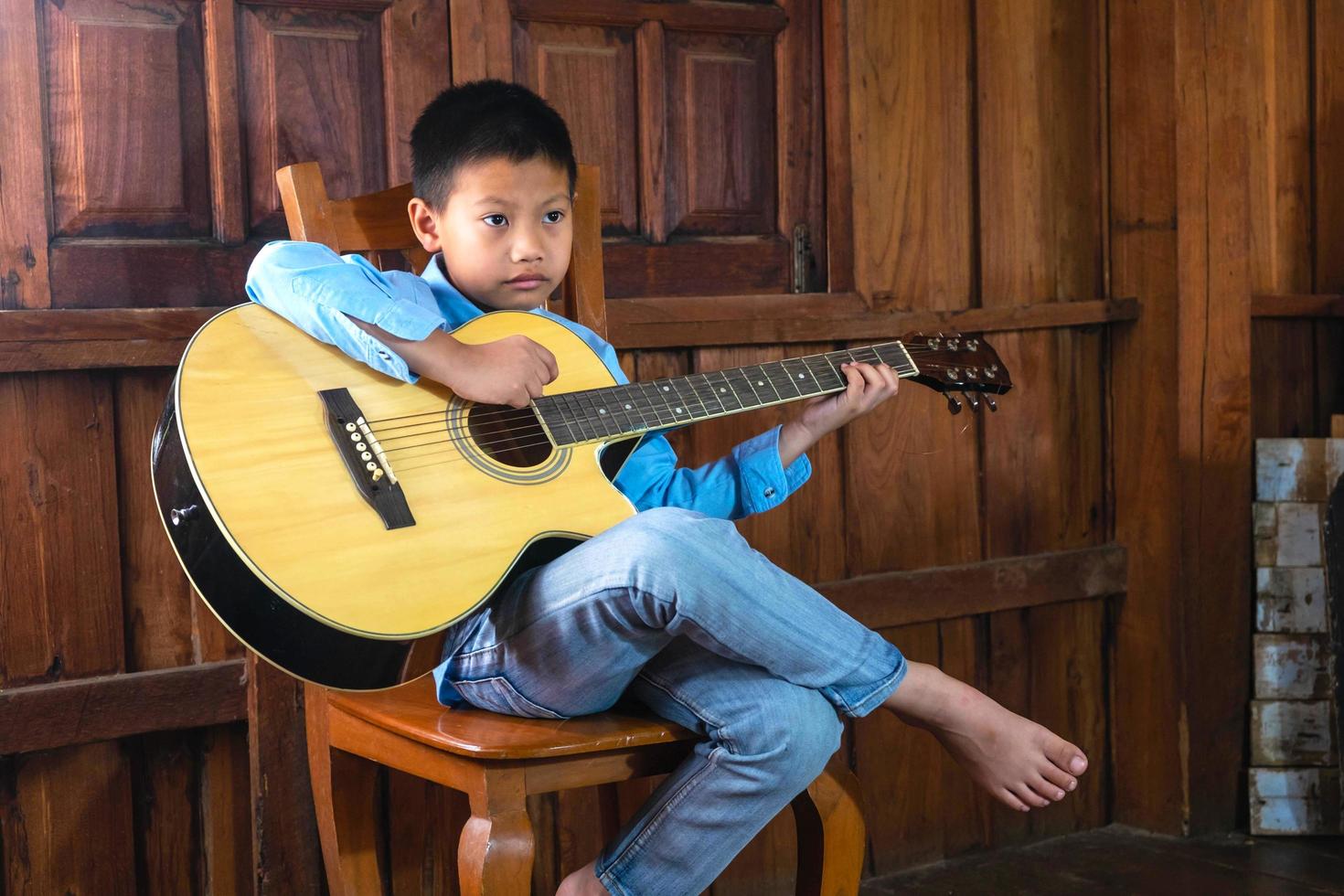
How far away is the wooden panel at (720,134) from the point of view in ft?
7.16

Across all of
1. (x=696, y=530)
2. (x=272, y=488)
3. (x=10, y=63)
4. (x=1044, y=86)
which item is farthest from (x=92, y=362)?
(x=1044, y=86)

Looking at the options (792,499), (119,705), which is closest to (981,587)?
(792,499)

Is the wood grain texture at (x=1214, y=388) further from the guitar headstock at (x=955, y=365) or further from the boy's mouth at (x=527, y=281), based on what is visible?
the boy's mouth at (x=527, y=281)

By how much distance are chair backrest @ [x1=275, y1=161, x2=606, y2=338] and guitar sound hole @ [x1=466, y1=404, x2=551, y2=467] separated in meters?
0.36

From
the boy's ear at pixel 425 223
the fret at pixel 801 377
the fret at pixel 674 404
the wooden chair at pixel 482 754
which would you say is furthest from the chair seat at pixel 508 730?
the boy's ear at pixel 425 223

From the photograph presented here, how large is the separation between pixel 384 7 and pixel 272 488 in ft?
3.01

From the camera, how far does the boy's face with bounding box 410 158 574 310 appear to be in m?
1.65

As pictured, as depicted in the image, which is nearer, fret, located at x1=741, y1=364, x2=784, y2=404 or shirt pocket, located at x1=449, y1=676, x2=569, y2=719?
shirt pocket, located at x1=449, y1=676, x2=569, y2=719

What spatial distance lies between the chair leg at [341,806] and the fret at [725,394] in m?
0.61

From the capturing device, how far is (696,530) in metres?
1.38

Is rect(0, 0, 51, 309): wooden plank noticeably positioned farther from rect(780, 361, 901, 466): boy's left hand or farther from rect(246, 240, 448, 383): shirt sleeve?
rect(780, 361, 901, 466): boy's left hand

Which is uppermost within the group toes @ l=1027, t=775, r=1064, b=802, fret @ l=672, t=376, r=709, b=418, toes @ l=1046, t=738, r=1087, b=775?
fret @ l=672, t=376, r=709, b=418

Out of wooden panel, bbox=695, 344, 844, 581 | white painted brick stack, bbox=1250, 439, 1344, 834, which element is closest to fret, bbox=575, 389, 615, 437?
wooden panel, bbox=695, 344, 844, 581

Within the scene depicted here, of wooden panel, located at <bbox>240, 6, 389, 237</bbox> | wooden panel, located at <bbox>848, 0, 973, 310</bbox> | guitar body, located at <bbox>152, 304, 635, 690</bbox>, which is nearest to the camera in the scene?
guitar body, located at <bbox>152, 304, 635, 690</bbox>
